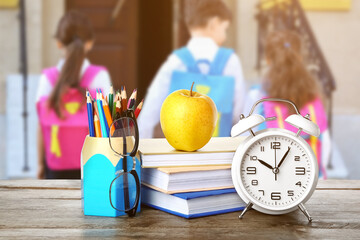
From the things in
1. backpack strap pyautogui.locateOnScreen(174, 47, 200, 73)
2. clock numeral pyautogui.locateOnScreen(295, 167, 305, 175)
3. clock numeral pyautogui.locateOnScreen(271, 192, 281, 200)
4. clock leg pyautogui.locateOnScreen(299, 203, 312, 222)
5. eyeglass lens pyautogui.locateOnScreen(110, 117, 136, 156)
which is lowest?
clock leg pyautogui.locateOnScreen(299, 203, 312, 222)

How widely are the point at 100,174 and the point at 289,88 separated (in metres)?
2.37

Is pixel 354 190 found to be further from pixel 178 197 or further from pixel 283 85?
pixel 283 85

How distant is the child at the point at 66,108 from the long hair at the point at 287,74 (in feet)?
3.09

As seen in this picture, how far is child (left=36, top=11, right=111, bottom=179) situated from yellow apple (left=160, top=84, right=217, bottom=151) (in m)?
2.19

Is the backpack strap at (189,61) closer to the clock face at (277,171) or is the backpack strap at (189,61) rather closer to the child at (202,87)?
the child at (202,87)

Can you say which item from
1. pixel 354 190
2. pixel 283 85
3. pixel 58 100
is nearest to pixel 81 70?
pixel 58 100

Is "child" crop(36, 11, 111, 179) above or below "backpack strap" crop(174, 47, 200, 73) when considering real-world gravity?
below

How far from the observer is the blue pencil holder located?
1062 mm

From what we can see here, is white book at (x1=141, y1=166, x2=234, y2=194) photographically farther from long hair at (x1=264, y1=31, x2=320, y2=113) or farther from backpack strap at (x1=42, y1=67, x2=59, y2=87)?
backpack strap at (x1=42, y1=67, x2=59, y2=87)

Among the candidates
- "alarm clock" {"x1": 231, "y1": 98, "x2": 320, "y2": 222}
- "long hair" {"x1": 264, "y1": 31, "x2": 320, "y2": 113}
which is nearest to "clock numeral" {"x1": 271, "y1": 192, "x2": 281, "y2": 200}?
"alarm clock" {"x1": 231, "y1": 98, "x2": 320, "y2": 222}

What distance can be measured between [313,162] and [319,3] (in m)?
4.81

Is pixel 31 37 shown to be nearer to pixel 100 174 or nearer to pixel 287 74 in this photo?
pixel 287 74

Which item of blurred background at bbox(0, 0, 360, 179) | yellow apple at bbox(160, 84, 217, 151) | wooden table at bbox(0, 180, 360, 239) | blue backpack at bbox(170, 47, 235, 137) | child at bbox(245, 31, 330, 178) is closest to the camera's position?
wooden table at bbox(0, 180, 360, 239)

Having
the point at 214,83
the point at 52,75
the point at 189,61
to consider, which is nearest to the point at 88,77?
the point at 52,75
